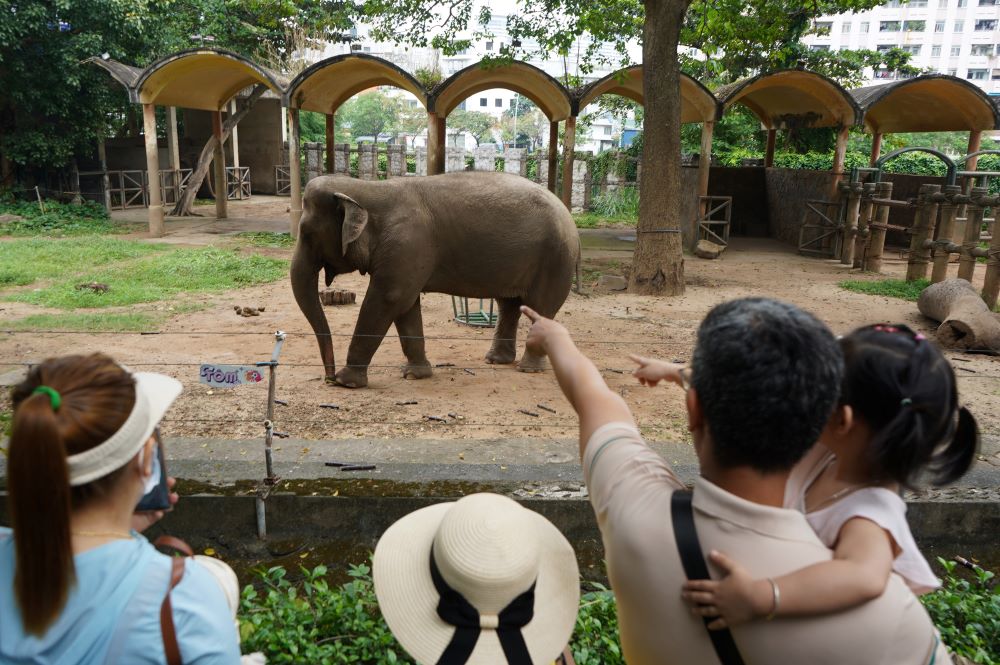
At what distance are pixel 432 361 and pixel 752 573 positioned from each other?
6.62 meters

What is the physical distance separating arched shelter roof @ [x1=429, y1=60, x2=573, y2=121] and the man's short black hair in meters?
12.7

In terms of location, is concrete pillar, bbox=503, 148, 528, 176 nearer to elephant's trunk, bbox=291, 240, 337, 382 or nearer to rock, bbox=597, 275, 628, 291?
rock, bbox=597, 275, 628, 291

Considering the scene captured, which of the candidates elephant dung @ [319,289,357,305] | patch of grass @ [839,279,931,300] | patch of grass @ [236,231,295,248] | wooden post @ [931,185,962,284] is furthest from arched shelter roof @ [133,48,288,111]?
wooden post @ [931,185,962,284]

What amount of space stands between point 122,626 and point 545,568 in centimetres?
89

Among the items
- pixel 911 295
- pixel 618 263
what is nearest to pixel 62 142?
pixel 618 263

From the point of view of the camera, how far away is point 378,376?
7.41m

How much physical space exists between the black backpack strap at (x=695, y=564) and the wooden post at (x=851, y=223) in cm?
1524

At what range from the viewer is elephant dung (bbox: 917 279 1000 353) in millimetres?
8750

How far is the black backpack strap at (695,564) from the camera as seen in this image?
4.68 feet

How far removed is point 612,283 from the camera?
12383 millimetres

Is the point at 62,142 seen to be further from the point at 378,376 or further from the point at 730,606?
the point at 730,606

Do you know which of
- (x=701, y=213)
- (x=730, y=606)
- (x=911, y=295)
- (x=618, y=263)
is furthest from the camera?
(x=701, y=213)

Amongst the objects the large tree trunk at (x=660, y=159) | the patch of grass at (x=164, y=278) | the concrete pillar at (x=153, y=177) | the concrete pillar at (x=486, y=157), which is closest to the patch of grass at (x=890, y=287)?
the large tree trunk at (x=660, y=159)

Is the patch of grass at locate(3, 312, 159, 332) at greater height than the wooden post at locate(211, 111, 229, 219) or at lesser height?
lesser
